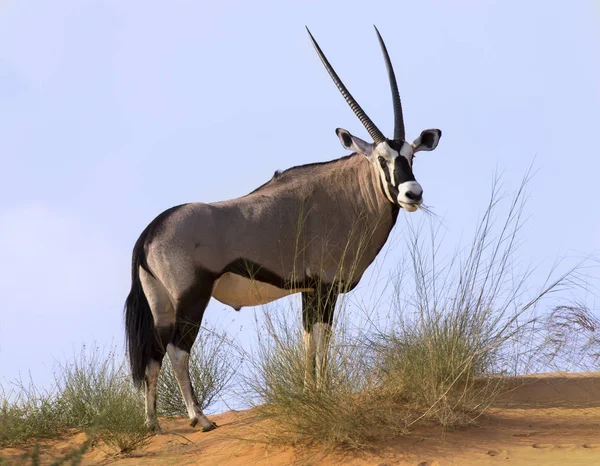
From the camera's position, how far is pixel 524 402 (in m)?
8.00

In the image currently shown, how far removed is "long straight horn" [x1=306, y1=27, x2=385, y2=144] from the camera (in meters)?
8.43

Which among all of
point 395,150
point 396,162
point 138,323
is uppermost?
point 395,150

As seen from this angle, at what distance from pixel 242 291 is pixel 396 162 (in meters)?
1.89

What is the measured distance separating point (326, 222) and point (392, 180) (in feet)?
2.48

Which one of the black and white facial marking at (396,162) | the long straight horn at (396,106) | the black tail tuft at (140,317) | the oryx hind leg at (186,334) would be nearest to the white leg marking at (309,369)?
the oryx hind leg at (186,334)

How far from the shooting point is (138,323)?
26.8 feet

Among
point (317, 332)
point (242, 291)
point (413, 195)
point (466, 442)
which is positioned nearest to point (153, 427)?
point (242, 291)

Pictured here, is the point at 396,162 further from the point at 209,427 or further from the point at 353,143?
the point at 209,427

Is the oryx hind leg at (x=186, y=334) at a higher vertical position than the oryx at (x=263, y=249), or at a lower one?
lower

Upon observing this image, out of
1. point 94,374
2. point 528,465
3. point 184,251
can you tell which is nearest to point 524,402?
point 528,465

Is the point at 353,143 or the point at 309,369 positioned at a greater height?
the point at 353,143

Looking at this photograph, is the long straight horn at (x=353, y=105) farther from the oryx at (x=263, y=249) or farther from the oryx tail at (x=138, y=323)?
the oryx tail at (x=138, y=323)

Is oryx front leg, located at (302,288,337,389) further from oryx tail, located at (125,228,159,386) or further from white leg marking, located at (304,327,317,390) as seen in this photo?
oryx tail, located at (125,228,159,386)

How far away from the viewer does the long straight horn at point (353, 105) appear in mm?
8430
